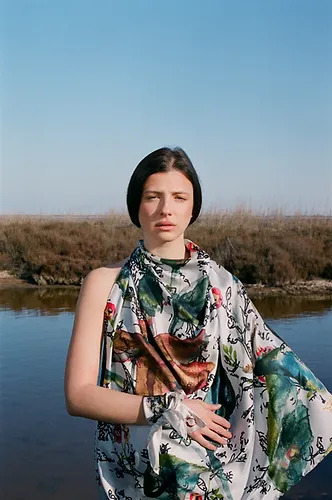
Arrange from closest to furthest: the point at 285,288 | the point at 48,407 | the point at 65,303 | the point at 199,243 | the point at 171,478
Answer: the point at 171,478
the point at 48,407
the point at 65,303
the point at 285,288
the point at 199,243

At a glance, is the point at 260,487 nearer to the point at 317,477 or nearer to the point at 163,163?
the point at 163,163

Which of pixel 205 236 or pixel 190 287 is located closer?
pixel 190 287

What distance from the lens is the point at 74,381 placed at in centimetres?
145

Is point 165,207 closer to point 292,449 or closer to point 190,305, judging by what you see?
point 190,305

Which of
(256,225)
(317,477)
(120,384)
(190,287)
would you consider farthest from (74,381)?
(256,225)

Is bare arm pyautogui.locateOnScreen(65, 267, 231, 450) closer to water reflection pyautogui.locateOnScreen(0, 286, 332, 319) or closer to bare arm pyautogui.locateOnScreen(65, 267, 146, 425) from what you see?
bare arm pyautogui.locateOnScreen(65, 267, 146, 425)

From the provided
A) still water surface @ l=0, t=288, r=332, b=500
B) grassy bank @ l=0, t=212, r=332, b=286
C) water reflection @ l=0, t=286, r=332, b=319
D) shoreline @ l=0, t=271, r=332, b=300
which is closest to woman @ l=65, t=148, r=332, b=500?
still water surface @ l=0, t=288, r=332, b=500

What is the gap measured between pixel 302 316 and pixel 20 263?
7.26 metres

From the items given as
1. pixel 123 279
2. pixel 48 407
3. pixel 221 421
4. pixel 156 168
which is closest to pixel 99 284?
pixel 123 279

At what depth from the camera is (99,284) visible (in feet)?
5.07

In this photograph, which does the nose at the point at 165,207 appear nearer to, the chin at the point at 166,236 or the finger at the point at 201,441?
the chin at the point at 166,236

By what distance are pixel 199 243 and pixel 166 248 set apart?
507 inches

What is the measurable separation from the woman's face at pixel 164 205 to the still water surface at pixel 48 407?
7.70 ft

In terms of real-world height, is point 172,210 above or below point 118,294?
above
